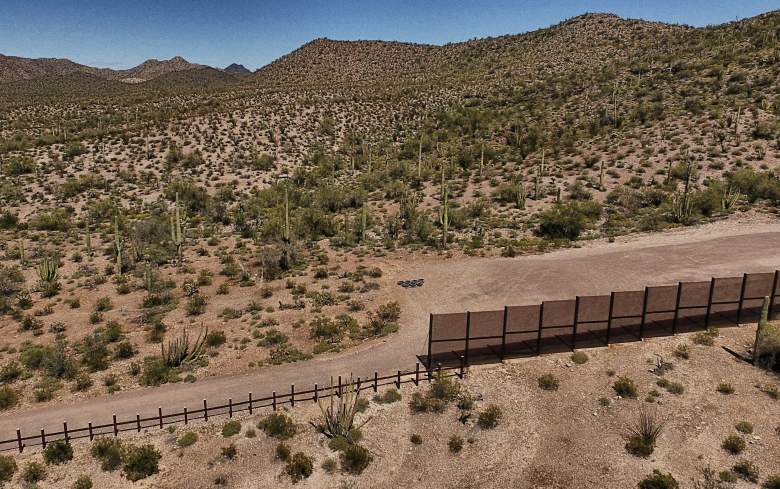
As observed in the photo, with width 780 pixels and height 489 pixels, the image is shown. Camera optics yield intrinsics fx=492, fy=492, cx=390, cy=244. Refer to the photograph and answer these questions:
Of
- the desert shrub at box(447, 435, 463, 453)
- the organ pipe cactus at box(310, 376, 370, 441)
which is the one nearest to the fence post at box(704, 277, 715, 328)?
the desert shrub at box(447, 435, 463, 453)

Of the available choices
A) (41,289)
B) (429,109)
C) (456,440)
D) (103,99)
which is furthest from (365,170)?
(103,99)

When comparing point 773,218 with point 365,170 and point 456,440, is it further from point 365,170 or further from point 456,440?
point 365,170

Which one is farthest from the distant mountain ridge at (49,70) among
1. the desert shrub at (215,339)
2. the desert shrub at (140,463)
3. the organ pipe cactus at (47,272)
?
the desert shrub at (140,463)

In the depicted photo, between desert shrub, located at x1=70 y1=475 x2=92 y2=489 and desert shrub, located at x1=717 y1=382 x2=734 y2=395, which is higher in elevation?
desert shrub, located at x1=717 y1=382 x2=734 y2=395

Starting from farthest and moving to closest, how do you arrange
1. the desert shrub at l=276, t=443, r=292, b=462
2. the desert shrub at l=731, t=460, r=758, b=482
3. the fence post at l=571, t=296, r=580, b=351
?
1. the fence post at l=571, t=296, r=580, b=351
2. the desert shrub at l=276, t=443, r=292, b=462
3. the desert shrub at l=731, t=460, r=758, b=482

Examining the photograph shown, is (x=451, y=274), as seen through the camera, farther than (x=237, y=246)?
No

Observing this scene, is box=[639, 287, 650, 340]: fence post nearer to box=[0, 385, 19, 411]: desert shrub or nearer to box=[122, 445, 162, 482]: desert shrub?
box=[122, 445, 162, 482]: desert shrub

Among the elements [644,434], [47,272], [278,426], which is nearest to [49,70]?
[47,272]
